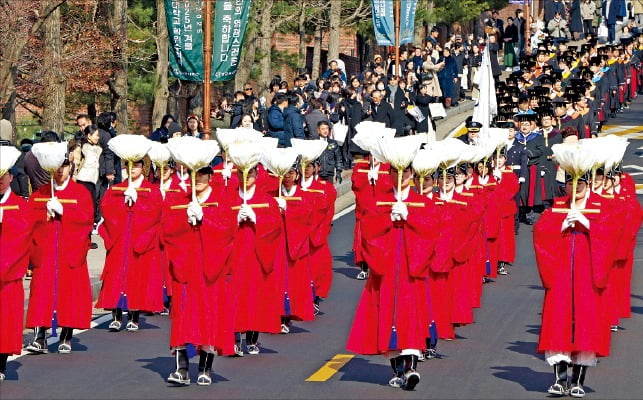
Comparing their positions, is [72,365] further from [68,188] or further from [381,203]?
[381,203]

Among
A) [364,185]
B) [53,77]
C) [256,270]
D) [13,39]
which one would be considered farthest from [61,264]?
[53,77]

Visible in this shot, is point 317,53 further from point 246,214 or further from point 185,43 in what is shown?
point 246,214

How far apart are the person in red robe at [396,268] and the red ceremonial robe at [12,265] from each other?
9.19 ft

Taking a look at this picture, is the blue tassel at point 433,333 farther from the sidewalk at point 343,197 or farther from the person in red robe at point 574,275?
the sidewalk at point 343,197

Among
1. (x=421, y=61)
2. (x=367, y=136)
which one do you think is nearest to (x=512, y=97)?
(x=421, y=61)

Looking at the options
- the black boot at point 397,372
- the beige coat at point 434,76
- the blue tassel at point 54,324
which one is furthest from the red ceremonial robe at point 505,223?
the beige coat at point 434,76

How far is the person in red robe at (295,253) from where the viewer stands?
1772 centimetres

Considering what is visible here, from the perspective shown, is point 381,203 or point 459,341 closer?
point 381,203

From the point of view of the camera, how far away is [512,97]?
124ft

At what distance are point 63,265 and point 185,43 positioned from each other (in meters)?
12.6

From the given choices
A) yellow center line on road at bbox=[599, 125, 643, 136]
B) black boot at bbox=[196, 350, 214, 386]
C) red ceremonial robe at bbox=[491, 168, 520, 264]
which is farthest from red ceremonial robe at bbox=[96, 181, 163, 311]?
yellow center line on road at bbox=[599, 125, 643, 136]

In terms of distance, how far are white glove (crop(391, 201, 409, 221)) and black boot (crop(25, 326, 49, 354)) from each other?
3.84 m

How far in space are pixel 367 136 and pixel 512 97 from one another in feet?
64.7

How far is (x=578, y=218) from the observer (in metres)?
13.8
